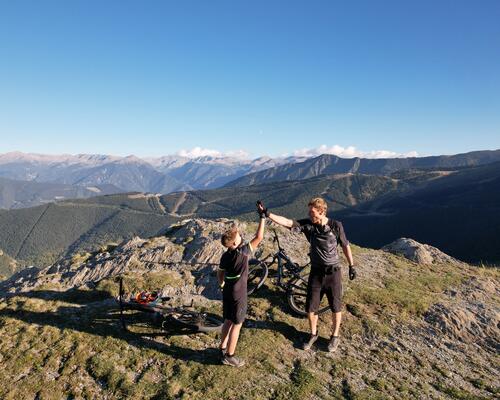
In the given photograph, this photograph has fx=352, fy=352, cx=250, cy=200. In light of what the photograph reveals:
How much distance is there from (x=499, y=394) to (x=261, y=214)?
325 inches

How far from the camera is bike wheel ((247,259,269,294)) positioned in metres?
14.1

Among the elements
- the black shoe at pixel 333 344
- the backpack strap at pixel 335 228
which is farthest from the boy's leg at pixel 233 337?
the backpack strap at pixel 335 228

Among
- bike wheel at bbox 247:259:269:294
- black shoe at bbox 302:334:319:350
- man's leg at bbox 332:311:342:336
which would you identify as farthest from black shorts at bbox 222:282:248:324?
bike wheel at bbox 247:259:269:294

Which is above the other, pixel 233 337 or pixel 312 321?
pixel 233 337

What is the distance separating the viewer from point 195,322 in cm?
1136

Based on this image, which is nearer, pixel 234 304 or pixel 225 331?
pixel 234 304

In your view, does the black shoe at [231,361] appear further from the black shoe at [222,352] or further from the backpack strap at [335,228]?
the backpack strap at [335,228]

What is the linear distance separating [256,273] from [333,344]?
4473 millimetres

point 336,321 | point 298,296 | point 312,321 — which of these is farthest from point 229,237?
point 298,296

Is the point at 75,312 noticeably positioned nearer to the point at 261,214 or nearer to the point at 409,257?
the point at 261,214

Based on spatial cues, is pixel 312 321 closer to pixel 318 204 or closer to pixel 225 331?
pixel 225 331

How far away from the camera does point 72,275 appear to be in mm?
15859

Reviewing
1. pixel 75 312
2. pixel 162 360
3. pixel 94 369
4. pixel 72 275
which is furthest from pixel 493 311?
pixel 72 275

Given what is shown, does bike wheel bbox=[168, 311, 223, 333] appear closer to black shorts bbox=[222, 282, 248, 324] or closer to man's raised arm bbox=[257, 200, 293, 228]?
black shorts bbox=[222, 282, 248, 324]
